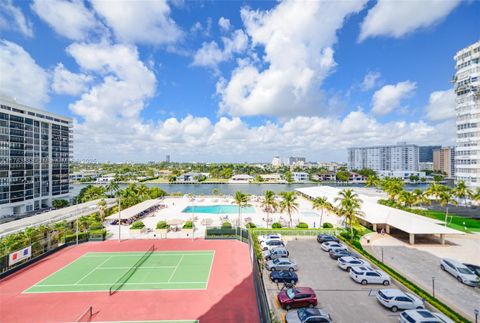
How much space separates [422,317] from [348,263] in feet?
27.0

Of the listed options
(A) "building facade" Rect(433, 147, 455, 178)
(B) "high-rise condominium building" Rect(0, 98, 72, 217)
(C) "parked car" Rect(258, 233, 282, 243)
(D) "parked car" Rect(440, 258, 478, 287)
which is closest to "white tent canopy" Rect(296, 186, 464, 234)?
(D) "parked car" Rect(440, 258, 478, 287)

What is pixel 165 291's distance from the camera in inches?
718

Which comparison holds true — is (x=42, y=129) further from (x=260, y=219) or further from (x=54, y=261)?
(x=260, y=219)

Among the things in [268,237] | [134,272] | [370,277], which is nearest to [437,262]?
[370,277]

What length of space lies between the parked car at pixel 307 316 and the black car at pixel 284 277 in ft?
15.3

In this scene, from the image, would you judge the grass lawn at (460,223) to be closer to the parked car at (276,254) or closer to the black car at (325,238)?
the black car at (325,238)

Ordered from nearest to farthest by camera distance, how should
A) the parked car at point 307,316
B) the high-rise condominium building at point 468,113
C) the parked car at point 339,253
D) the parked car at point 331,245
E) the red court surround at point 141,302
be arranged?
the parked car at point 307,316 → the red court surround at point 141,302 → the parked car at point 339,253 → the parked car at point 331,245 → the high-rise condominium building at point 468,113

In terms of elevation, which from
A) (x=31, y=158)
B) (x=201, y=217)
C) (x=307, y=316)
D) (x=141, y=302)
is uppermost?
(x=31, y=158)

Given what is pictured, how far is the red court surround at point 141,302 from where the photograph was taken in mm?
15125

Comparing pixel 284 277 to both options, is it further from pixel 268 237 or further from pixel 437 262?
pixel 437 262

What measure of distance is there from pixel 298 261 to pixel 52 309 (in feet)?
64.6

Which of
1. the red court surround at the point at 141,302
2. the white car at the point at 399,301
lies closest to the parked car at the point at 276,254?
the red court surround at the point at 141,302

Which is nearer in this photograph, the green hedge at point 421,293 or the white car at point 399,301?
the green hedge at point 421,293

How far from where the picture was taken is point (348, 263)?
2156 centimetres
